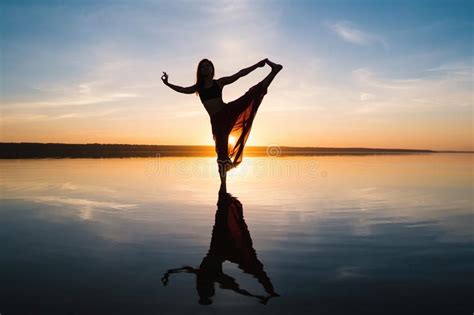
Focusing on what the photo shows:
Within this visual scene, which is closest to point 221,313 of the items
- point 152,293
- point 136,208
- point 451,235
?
point 152,293

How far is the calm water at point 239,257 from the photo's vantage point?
12.6 feet

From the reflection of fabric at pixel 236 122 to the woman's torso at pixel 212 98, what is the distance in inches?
6.0

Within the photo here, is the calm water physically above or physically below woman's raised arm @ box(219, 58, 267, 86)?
below

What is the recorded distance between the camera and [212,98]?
1148 centimetres

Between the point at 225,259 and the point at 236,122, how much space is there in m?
7.15

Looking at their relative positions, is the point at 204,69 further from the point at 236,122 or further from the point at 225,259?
the point at 225,259

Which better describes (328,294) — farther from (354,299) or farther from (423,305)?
(423,305)

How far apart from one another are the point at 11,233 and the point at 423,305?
5956 millimetres

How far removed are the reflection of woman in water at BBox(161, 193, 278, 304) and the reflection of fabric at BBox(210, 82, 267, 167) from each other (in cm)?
404

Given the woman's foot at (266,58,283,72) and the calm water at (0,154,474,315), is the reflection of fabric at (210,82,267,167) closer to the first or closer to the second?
the woman's foot at (266,58,283,72)

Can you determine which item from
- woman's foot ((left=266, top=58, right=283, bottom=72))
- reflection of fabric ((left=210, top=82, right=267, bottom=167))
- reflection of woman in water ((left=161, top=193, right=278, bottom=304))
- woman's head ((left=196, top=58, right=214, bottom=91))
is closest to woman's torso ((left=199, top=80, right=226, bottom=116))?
reflection of fabric ((left=210, top=82, right=267, bottom=167))

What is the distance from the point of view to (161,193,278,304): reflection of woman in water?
13.7 feet
